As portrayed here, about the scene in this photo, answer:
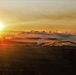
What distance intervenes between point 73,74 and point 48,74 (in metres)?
2.10

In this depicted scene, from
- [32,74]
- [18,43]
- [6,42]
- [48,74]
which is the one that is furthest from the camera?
[18,43]

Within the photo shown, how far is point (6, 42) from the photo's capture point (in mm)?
88375

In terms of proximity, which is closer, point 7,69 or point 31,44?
Result: point 7,69

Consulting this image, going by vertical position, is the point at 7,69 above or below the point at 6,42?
below

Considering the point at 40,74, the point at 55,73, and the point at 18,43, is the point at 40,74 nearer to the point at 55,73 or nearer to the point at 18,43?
the point at 55,73

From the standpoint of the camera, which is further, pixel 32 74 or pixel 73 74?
pixel 73 74

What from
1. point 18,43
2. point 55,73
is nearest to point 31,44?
point 18,43

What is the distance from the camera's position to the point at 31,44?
308 ft

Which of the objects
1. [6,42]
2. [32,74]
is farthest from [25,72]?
[6,42]

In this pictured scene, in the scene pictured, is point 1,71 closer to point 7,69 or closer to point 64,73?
point 7,69

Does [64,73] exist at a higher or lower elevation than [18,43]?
lower

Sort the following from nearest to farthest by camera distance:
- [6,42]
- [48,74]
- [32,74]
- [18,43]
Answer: [32,74] < [48,74] < [6,42] < [18,43]

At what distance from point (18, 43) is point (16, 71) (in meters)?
72.9

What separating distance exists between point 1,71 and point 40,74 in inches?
119
